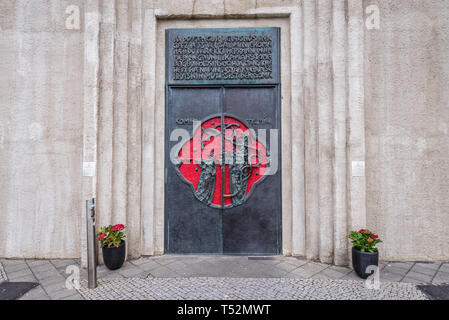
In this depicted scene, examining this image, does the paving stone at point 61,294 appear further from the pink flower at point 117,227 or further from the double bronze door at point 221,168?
the double bronze door at point 221,168

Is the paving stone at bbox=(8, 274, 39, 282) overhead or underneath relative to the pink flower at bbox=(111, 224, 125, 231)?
underneath

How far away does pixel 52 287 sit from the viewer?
11.4 feet

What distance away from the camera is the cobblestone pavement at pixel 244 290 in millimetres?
3188

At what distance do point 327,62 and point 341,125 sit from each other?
3.75ft

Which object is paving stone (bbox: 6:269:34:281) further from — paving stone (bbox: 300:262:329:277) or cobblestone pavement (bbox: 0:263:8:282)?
paving stone (bbox: 300:262:329:277)

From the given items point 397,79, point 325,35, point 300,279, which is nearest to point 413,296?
point 300,279

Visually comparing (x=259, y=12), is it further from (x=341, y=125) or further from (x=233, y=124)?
(x=341, y=125)

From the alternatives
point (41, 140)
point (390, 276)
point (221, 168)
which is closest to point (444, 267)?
point (390, 276)

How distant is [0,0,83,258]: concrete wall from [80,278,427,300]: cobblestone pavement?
5.92ft

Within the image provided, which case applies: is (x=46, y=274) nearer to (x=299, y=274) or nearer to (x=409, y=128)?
(x=299, y=274)

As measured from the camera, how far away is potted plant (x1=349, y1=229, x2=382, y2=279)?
3.65 meters

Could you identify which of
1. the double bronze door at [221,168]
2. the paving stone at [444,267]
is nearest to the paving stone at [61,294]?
the double bronze door at [221,168]

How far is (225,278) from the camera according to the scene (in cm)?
368

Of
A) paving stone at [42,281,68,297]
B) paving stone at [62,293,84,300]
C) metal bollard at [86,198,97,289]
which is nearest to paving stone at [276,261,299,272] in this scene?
metal bollard at [86,198,97,289]
